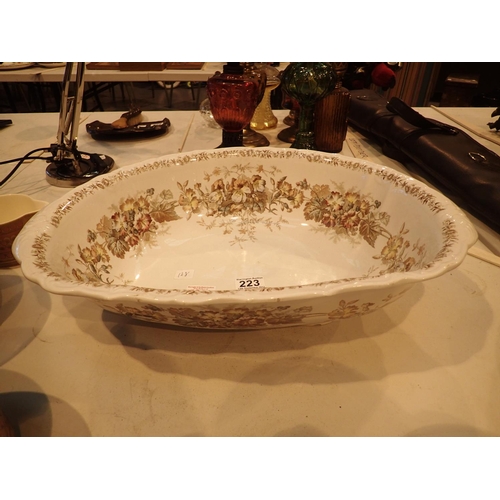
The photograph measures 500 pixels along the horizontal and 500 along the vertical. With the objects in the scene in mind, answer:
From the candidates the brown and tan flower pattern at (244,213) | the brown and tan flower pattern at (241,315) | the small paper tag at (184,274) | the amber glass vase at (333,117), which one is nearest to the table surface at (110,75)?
the amber glass vase at (333,117)

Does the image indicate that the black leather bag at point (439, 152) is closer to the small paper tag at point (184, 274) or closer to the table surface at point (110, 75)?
the small paper tag at point (184, 274)

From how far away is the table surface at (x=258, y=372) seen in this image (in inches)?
14.1

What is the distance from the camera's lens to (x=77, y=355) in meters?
0.43

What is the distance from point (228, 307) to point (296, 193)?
0.38 m

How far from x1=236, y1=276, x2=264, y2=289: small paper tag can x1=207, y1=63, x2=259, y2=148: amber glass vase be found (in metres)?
0.43

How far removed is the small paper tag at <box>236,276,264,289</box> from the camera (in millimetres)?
530

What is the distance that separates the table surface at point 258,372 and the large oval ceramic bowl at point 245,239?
0.21 ft

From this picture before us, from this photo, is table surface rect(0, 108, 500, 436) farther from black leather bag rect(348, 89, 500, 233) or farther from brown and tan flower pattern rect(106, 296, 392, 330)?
black leather bag rect(348, 89, 500, 233)

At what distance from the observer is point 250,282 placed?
54 cm

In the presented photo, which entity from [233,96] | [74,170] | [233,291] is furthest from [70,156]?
[233,291]

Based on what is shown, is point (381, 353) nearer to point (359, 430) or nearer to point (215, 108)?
point (359, 430)

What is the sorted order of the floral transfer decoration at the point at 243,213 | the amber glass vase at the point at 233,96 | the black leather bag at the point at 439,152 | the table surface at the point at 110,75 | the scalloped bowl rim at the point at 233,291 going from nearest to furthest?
the scalloped bowl rim at the point at 233,291 → the floral transfer decoration at the point at 243,213 → the black leather bag at the point at 439,152 → the amber glass vase at the point at 233,96 → the table surface at the point at 110,75

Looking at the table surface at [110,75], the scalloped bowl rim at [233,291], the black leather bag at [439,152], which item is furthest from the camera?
the table surface at [110,75]

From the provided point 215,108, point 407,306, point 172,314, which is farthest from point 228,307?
point 215,108
